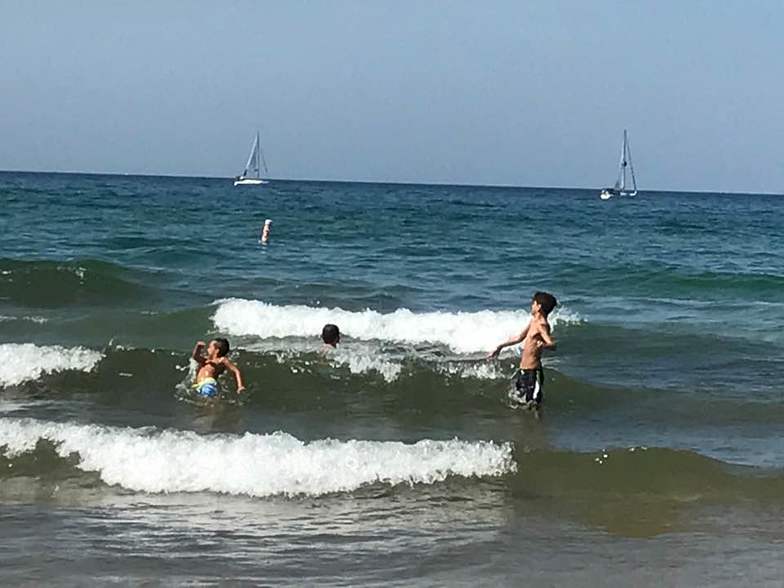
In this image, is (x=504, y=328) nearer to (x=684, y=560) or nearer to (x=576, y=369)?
(x=576, y=369)

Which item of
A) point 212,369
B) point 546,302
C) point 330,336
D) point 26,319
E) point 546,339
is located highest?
point 546,302

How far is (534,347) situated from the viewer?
12.0m

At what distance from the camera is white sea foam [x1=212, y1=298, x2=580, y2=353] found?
1752 centimetres

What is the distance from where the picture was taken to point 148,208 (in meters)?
51.2

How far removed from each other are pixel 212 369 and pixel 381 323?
5.65 metres

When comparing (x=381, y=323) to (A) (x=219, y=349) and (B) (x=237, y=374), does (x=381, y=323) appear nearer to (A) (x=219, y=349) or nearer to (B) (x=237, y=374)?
(A) (x=219, y=349)

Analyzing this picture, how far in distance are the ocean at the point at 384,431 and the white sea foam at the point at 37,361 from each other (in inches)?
1.8

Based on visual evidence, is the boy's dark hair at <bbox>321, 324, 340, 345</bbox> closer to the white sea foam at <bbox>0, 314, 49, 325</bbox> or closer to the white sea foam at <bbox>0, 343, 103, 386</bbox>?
the white sea foam at <bbox>0, 343, 103, 386</bbox>

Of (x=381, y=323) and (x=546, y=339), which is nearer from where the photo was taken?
(x=546, y=339)

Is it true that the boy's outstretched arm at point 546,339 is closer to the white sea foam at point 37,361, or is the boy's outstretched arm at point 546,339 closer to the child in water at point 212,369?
the child in water at point 212,369

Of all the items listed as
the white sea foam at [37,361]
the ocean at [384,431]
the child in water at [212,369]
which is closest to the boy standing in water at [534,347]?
the ocean at [384,431]

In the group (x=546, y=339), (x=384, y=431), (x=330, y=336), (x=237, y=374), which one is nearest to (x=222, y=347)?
(x=237, y=374)

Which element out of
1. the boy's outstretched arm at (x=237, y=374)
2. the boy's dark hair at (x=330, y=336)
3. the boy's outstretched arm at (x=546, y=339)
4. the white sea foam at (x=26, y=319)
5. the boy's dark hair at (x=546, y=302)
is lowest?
the white sea foam at (x=26, y=319)

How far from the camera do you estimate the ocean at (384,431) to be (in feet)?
23.9
